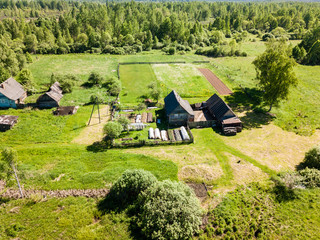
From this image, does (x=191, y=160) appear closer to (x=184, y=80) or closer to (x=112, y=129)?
(x=112, y=129)

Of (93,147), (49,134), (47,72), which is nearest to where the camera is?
(93,147)

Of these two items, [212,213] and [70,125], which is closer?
[212,213]

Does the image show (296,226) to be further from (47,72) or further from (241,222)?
(47,72)

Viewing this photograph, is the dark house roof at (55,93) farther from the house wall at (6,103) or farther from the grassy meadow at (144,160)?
the house wall at (6,103)

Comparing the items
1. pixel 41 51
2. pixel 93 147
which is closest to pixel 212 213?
pixel 93 147

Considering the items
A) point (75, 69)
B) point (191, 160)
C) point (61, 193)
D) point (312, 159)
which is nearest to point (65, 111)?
point (61, 193)

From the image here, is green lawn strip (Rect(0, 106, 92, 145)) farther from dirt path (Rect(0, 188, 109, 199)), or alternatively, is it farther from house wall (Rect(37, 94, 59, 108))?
dirt path (Rect(0, 188, 109, 199))
